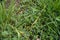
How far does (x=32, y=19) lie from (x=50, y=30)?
1.12ft

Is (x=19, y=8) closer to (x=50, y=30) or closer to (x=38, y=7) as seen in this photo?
(x=38, y=7)

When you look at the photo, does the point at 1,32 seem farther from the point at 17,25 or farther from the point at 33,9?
the point at 33,9

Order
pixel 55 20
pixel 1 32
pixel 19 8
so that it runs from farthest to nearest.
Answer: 1. pixel 19 8
2. pixel 55 20
3. pixel 1 32

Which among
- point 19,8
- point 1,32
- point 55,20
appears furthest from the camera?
point 19,8

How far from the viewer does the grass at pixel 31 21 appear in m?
2.65

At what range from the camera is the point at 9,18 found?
8.95ft

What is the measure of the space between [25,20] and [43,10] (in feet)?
1.11

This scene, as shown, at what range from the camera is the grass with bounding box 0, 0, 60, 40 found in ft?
8.70

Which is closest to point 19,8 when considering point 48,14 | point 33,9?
point 33,9

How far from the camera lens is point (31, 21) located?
2834mm

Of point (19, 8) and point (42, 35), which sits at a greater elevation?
point (19, 8)

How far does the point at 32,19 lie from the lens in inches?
111

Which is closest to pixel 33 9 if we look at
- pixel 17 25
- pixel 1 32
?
pixel 17 25

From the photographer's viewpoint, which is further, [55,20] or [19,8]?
[19,8]
